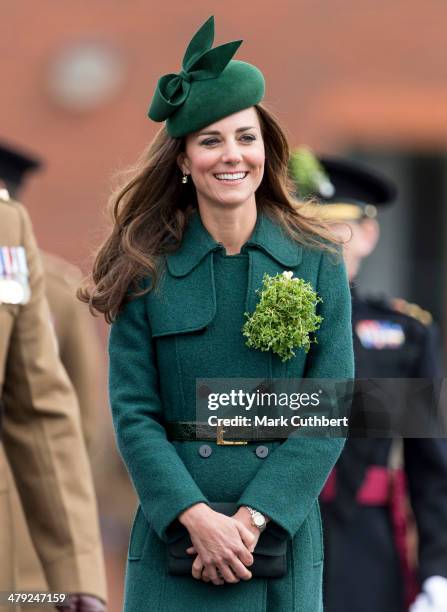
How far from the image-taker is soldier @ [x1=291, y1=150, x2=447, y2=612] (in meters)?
5.28

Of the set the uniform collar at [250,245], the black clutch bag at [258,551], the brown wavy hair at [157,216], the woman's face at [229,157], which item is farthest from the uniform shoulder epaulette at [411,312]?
the black clutch bag at [258,551]

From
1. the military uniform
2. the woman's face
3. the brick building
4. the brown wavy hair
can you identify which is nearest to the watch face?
the brown wavy hair

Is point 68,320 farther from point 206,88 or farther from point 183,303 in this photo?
point 206,88

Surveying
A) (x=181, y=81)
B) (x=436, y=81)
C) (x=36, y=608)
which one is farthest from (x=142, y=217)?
(x=436, y=81)

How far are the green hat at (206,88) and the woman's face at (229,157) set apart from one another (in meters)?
0.03

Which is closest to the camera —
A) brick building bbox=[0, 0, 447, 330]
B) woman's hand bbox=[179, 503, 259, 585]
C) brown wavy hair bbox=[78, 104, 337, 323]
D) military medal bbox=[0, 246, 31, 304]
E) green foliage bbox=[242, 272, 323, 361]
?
woman's hand bbox=[179, 503, 259, 585]

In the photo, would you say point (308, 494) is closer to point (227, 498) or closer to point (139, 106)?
point (227, 498)

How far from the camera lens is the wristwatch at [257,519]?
3389mm

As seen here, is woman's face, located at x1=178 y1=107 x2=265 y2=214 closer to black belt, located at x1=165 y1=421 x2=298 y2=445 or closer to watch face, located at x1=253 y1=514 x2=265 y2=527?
black belt, located at x1=165 y1=421 x2=298 y2=445

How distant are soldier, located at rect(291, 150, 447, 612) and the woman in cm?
158

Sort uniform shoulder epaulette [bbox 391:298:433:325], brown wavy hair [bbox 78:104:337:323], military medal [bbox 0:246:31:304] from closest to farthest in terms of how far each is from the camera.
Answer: brown wavy hair [bbox 78:104:337:323] < military medal [bbox 0:246:31:304] < uniform shoulder epaulette [bbox 391:298:433:325]

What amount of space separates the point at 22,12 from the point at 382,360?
9.76 meters

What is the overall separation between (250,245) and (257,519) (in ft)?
2.12
